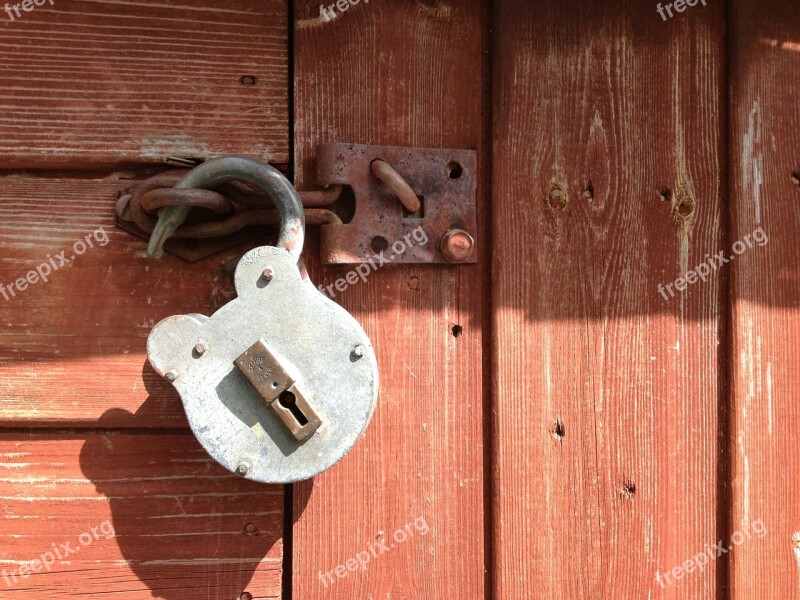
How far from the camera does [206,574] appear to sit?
0.72m

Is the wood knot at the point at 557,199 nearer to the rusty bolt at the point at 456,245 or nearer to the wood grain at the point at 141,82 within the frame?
the rusty bolt at the point at 456,245

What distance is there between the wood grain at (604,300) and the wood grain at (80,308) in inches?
16.2

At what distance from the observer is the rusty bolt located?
72 centimetres

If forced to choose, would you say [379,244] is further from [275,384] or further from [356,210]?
[275,384]

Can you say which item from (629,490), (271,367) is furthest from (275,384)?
(629,490)

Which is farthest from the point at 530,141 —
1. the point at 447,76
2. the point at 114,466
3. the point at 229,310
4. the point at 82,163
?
the point at 114,466

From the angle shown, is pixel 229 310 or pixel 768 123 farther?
pixel 768 123

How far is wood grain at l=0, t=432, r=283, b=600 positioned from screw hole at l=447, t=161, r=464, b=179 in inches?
17.8

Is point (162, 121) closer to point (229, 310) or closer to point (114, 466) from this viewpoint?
point (229, 310)

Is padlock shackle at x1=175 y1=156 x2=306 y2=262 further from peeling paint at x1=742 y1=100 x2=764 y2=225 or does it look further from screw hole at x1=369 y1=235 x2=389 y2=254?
peeling paint at x1=742 y1=100 x2=764 y2=225

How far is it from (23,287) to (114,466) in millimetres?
238

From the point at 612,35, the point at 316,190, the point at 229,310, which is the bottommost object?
the point at 229,310

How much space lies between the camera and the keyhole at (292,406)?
61cm

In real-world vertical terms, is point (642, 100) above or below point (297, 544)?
above
